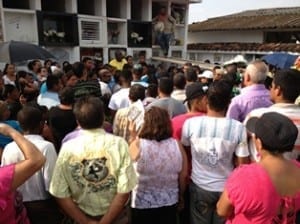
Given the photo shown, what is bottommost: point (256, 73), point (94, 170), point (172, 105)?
point (94, 170)

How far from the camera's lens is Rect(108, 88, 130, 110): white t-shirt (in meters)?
4.78

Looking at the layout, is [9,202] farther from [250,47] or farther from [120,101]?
[250,47]

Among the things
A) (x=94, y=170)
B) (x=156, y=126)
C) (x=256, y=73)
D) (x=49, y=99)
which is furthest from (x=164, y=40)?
(x=94, y=170)

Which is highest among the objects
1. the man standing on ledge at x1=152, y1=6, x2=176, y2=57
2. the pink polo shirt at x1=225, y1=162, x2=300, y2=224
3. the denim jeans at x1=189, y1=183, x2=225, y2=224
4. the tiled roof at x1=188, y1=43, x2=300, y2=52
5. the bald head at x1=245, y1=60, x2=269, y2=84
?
the man standing on ledge at x1=152, y1=6, x2=176, y2=57

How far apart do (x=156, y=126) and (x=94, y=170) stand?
2.00ft

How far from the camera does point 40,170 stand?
2.65 meters

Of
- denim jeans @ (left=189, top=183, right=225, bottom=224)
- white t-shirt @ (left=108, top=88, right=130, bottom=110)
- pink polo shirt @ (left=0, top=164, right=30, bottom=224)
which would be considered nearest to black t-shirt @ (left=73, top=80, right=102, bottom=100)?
white t-shirt @ (left=108, top=88, right=130, bottom=110)

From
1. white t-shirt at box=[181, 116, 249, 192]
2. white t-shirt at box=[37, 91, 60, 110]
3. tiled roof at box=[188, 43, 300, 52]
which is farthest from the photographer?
tiled roof at box=[188, 43, 300, 52]

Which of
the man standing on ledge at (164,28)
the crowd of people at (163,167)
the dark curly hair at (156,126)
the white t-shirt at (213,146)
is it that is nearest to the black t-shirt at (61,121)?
the crowd of people at (163,167)

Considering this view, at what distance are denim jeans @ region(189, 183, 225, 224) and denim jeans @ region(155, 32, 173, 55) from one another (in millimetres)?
11897

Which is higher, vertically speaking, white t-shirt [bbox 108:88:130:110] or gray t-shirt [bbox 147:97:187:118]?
gray t-shirt [bbox 147:97:187:118]

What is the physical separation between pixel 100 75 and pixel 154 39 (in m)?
8.16

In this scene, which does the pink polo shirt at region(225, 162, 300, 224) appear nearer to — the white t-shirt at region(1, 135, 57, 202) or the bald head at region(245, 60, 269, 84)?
the white t-shirt at region(1, 135, 57, 202)

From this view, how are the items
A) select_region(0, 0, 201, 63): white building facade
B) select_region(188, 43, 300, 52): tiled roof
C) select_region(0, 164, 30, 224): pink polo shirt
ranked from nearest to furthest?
1. select_region(0, 164, 30, 224): pink polo shirt
2. select_region(0, 0, 201, 63): white building facade
3. select_region(188, 43, 300, 52): tiled roof
